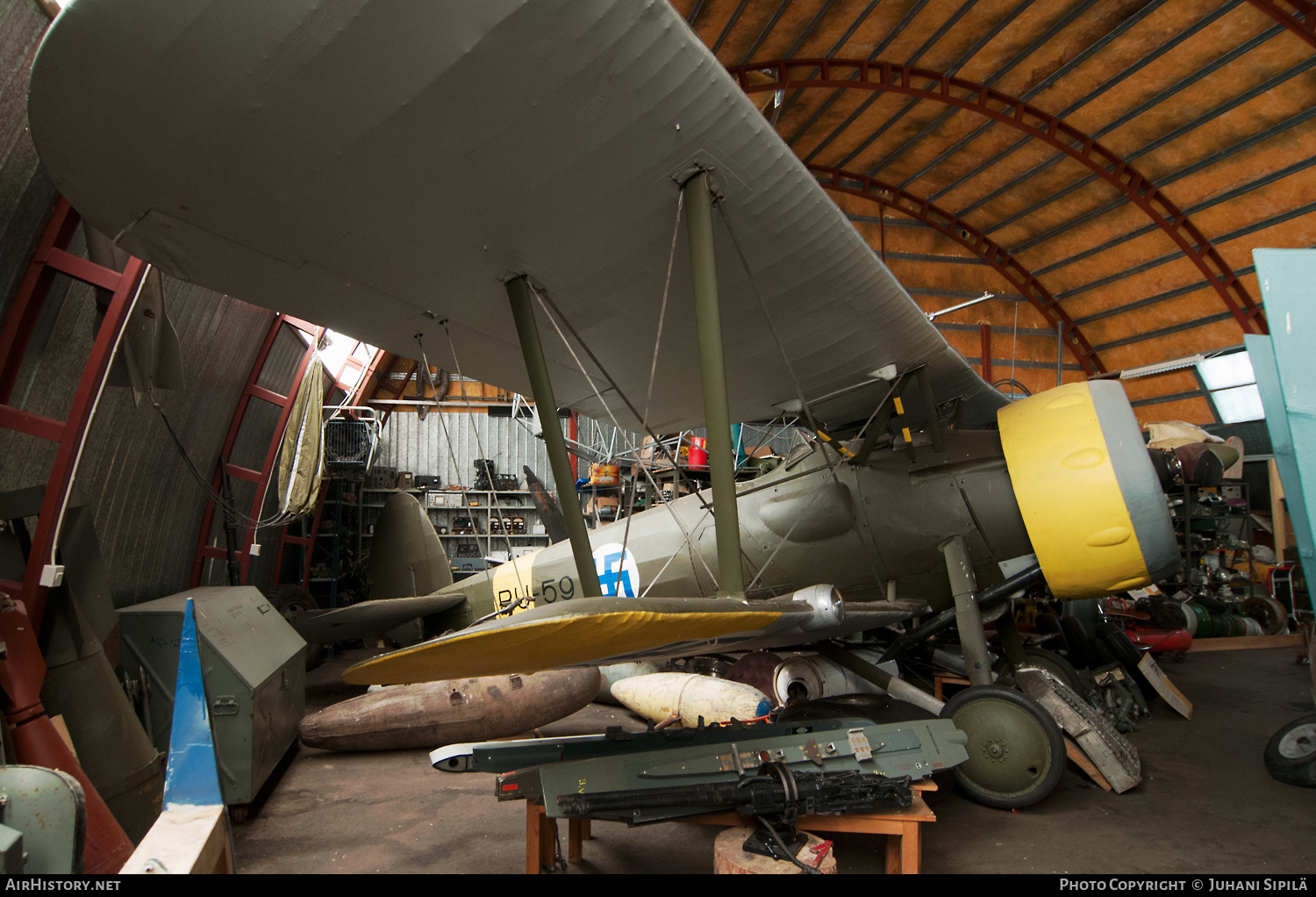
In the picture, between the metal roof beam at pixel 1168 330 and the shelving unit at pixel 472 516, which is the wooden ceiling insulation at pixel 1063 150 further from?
the shelving unit at pixel 472 516

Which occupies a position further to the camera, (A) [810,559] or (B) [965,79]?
(B) [965,79]

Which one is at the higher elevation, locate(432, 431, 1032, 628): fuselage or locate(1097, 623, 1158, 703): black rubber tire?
locate(432, 431, 1032, 628): fuselage

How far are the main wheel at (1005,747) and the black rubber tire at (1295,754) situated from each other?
1.71m

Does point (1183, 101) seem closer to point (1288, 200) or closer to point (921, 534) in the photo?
point (1288, 200)

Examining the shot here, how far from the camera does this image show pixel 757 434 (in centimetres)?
1388

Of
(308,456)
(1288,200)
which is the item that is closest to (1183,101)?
(1288,200)

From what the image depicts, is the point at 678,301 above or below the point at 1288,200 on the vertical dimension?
below

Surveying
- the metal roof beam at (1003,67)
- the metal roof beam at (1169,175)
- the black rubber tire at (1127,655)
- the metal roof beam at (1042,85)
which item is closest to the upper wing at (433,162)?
the black rubber tire at (1127,655)

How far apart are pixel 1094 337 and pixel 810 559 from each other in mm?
16105

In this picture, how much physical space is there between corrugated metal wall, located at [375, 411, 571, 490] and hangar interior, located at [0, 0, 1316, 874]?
7.66 m

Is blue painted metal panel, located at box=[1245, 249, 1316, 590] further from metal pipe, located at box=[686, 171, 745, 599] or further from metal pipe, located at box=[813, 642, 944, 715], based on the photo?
metal pipe, located at box=[686, 171, 745, 599]

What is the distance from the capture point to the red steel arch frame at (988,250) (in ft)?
54.3

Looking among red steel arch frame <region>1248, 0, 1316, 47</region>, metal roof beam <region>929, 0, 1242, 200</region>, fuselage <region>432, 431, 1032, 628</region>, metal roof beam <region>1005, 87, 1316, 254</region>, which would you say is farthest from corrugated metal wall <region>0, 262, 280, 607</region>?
metal roof beam <region>1005, 87, 1316, 254</region>

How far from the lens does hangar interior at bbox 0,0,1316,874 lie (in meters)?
2.02
